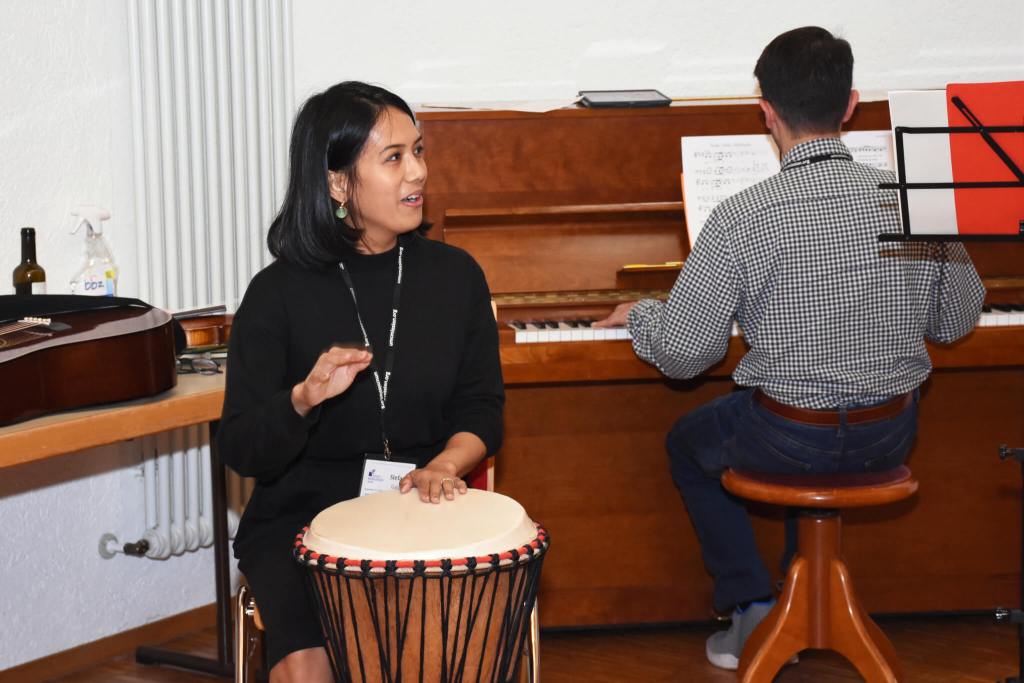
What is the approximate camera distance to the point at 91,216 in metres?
2.88

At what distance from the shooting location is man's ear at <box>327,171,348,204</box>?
2148 millimetres

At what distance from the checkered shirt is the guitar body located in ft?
3.28

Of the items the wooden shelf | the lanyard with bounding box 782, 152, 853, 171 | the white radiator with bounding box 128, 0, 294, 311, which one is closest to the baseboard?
the white radiator with bounding box 128, 0, 294, 311

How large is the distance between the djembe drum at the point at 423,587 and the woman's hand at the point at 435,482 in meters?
0.04

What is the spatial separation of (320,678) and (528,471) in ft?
3.67

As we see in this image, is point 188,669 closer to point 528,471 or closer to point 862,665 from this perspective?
point 528,471

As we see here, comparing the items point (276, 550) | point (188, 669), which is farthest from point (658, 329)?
point (188, 669)

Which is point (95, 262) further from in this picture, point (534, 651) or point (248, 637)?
point (534, 651)

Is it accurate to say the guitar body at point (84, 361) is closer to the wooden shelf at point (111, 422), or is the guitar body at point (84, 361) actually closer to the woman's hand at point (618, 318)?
the wooden shelf at point (111, 422)

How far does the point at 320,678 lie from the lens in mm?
1875

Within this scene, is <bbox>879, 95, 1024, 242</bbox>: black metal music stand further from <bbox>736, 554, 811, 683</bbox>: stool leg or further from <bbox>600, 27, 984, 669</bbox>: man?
<bbox>736, 554, 811, 683</bbox>: stool leg

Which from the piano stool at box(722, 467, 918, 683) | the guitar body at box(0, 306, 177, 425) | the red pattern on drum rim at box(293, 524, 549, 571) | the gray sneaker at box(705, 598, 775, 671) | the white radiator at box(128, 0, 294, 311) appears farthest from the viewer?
the white radiator at box(128, 0, 294, 311)

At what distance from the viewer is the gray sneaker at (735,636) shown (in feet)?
9.29

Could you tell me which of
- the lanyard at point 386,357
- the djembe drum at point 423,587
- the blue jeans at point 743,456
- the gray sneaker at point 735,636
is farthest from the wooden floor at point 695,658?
the djembe drum at point 423,587
